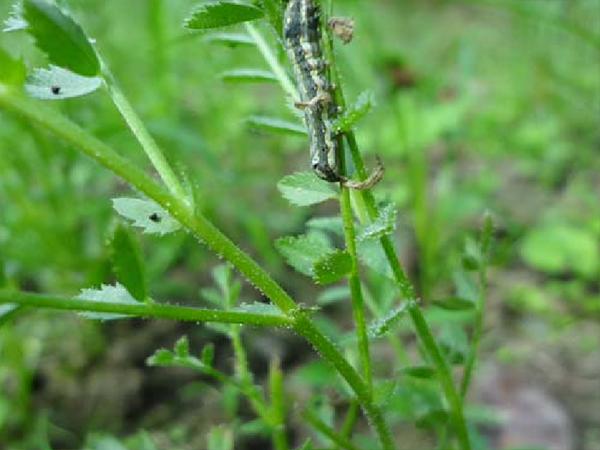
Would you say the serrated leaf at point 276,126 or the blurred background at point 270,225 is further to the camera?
the blurred background at point 270,225

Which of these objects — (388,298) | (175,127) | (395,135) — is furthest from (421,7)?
(388,298)

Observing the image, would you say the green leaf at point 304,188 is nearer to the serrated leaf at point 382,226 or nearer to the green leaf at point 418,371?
the serrated leaf at point 382,226

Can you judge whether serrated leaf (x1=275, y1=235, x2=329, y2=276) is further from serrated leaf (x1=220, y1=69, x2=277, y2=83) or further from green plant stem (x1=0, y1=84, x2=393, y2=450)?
serrated leaf (x1=220, y1=69, x2=277, y2=83)

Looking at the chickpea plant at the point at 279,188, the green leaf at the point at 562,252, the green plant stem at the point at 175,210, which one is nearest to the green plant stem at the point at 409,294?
the chickpea plant at the point at 279,188

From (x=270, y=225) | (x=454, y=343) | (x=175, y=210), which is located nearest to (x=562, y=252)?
(x=270, y=225)

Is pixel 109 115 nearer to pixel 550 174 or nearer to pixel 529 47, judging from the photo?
pixel 550 174

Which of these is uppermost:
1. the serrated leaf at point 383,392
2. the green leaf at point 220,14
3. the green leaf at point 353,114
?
the green leaf at point 220,14
